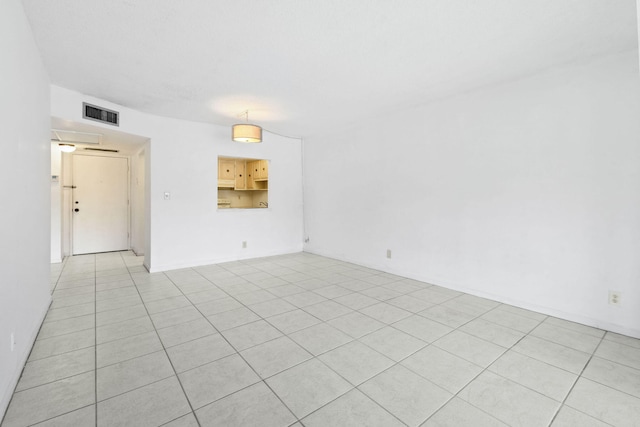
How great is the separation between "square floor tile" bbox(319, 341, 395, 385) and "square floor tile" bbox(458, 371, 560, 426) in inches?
21.4

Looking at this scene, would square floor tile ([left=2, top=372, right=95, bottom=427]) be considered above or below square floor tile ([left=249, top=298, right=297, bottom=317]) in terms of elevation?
below

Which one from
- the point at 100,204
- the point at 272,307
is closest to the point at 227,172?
the point at 100,204

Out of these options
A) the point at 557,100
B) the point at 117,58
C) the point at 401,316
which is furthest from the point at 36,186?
the point at 557,100

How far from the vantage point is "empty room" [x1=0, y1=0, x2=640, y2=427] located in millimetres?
1741

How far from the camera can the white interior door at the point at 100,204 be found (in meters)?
6.00

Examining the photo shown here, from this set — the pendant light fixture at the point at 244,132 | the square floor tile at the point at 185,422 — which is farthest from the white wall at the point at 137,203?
the square floor tile at the point at 185,422

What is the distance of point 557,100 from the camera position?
9.42ft

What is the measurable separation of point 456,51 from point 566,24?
78 centimetres

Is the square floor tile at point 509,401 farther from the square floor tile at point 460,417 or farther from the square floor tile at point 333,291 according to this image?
the square floor tile at point 333,291

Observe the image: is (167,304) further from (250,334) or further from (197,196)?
(197,196)

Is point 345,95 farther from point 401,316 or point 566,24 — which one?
point 401,316

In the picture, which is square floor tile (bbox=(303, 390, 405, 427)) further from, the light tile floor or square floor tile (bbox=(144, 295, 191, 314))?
square floor tile (bbox=(144, 295, 191, 314))

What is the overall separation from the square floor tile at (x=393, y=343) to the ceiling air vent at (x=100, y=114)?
14.3 feet

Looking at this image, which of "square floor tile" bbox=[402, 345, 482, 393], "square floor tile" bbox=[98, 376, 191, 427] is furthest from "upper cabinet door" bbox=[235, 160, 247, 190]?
"square floor tile" bbox=[402, 345, 482, 393]
